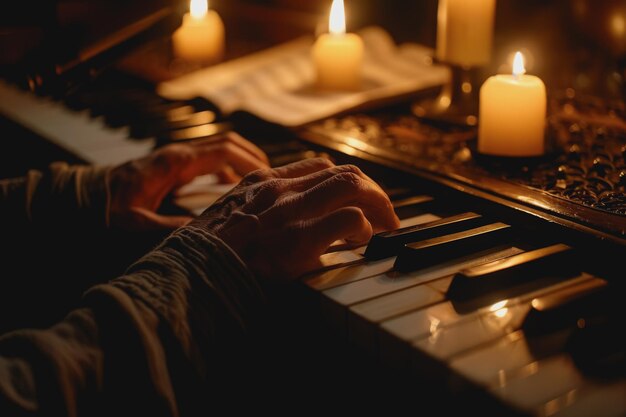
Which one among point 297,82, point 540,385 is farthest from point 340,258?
point 297,82

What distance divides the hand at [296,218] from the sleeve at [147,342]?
0.04 metres

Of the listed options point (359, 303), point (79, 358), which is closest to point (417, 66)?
point (359, 303)

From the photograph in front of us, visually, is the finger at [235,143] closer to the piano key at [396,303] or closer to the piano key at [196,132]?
the piano key at [196,132]

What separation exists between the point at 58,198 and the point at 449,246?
90 centimetres

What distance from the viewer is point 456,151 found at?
5.21 ft

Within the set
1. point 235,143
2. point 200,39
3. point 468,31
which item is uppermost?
point 468,31

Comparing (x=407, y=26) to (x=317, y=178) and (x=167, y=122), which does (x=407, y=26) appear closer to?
(x=167, y=122)

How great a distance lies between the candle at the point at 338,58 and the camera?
207cm

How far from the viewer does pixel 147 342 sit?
957 mm

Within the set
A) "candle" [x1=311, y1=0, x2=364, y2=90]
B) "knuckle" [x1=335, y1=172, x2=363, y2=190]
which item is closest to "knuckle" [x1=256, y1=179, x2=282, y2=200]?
"knuckle" [x1=335, y1=172, x2=363, y2=190]

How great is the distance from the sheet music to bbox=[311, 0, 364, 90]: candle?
1.5 inches

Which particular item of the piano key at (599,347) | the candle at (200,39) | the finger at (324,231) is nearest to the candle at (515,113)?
the finger at (324,231)

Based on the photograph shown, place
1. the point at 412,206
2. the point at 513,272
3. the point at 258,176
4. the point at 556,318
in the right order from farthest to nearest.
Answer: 1. the point at 412,206
2. the point at 258,176
3. the point at 513,272
4. the point at 556,318

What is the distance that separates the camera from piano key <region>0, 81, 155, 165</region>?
1.93 m
